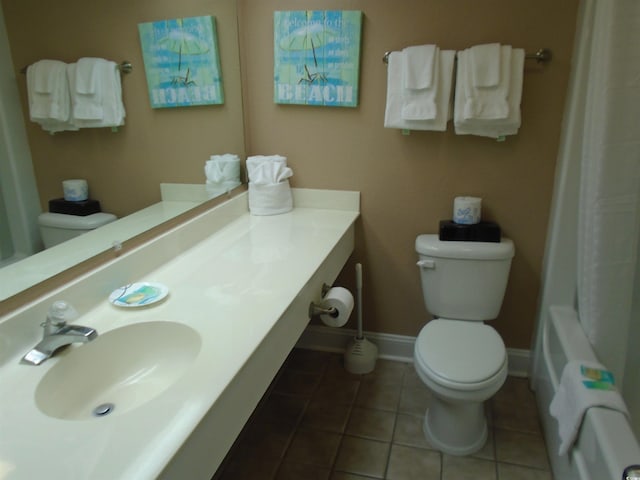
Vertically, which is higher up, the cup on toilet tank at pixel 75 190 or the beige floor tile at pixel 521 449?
the cup on toilet tank at pixel 75 190

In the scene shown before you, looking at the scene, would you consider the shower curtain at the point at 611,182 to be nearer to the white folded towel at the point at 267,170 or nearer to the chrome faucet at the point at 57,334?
the white folded towel at the point at 267,170

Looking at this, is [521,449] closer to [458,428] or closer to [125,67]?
[458,428]

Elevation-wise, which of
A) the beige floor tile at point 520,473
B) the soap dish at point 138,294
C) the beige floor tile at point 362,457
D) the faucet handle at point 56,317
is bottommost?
the beige floor tile at point 520,473

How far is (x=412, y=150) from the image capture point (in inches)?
82.5

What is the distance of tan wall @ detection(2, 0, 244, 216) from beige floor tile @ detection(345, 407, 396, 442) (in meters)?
1.26

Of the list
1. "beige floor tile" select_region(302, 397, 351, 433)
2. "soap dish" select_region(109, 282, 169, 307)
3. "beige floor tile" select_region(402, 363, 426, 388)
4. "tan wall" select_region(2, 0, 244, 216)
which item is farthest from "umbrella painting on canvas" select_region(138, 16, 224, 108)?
"beige floor tile" select_region(402, 363, 426, 388)

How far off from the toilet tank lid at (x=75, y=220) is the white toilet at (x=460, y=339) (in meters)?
1.24

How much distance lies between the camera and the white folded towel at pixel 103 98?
131 centimetres

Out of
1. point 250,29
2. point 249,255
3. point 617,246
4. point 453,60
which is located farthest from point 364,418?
point 250,29

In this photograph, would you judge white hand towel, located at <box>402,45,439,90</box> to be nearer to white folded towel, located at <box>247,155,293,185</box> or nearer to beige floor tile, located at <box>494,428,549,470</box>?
white folded towel, located at <box>247,155,293,185</box>

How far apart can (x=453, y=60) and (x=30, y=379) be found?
1803 millimetres

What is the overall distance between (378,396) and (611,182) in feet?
4.44

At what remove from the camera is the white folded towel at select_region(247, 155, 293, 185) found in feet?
7.06

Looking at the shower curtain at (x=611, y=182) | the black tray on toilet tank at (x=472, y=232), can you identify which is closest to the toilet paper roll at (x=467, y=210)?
the black tray on toilet tank at (x=472, y=232)
